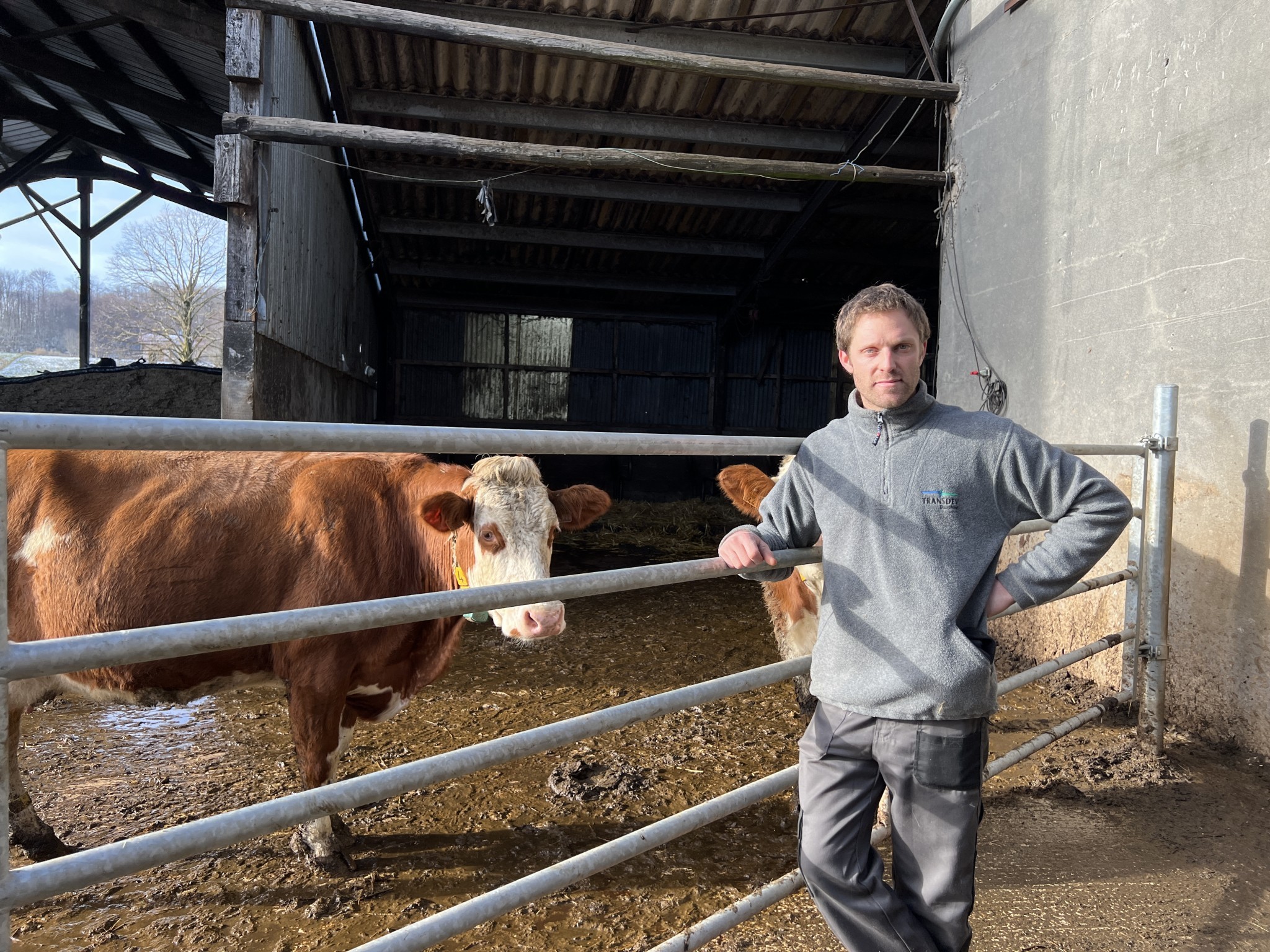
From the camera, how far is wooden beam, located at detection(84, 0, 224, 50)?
6.40 metres

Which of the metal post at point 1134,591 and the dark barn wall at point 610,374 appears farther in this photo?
the dark barn wall at point 610,374

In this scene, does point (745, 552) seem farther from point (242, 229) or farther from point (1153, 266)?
point (242, 229)

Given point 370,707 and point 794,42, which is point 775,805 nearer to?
point 370,707

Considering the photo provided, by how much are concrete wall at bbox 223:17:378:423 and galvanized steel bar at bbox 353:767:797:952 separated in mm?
4376

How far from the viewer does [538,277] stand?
12148 mm

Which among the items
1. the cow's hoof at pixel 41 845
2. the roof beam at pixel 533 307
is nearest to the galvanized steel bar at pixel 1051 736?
the cow's hoof at pixel 41 845

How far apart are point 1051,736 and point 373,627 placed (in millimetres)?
2767

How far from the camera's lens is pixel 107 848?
1.02 meters

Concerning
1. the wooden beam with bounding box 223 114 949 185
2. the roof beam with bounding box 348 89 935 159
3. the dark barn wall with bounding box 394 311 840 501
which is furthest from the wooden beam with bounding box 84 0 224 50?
the dark barn wall with bounding box 394 311 840 501

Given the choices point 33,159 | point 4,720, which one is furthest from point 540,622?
point 33,159

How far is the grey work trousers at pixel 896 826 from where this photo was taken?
148cm

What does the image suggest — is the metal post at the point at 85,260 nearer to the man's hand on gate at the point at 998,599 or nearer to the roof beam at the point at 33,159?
the roof beam at the point at 33,159

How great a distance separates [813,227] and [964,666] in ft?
31.1

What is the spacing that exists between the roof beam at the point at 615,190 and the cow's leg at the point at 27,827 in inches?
268
